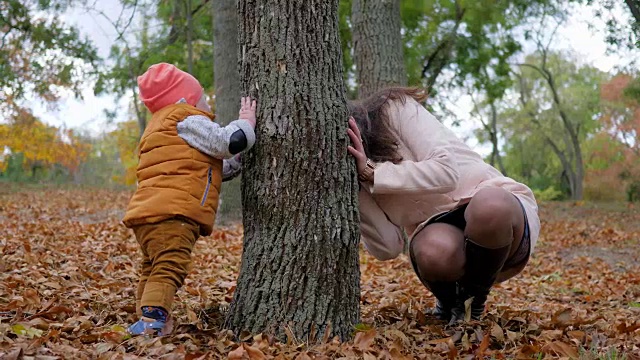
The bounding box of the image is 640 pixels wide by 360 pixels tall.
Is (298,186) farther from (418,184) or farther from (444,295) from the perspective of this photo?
(444,295)

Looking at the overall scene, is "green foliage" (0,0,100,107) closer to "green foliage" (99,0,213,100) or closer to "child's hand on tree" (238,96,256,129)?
"green foliage" (99,0,213,100)

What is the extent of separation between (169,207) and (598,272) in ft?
20.0

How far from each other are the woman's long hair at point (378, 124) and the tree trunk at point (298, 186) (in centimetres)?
23

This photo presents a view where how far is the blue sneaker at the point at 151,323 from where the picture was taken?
2.88 metres

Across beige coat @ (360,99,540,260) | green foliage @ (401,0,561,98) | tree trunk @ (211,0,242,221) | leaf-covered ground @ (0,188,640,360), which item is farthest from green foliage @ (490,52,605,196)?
beige coat @ (360,99,540,260)

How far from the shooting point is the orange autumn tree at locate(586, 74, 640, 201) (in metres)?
31.2

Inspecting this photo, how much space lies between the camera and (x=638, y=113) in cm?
3062

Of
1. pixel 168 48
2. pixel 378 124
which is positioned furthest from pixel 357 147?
pixel 168 48

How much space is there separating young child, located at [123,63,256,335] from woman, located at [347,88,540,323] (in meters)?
0.65

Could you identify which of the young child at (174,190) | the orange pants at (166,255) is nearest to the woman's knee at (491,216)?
the young child at (174,190)

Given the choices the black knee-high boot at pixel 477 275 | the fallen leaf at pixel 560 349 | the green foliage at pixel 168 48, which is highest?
the green foliage at pixel 168 48

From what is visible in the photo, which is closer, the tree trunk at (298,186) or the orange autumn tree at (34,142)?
the tree trunk at (298,186)

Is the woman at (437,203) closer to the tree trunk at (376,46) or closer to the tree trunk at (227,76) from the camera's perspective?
the tree trunk at (376,46)

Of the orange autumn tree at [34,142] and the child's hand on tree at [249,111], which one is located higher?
the orange autumn tree at [34,142]
